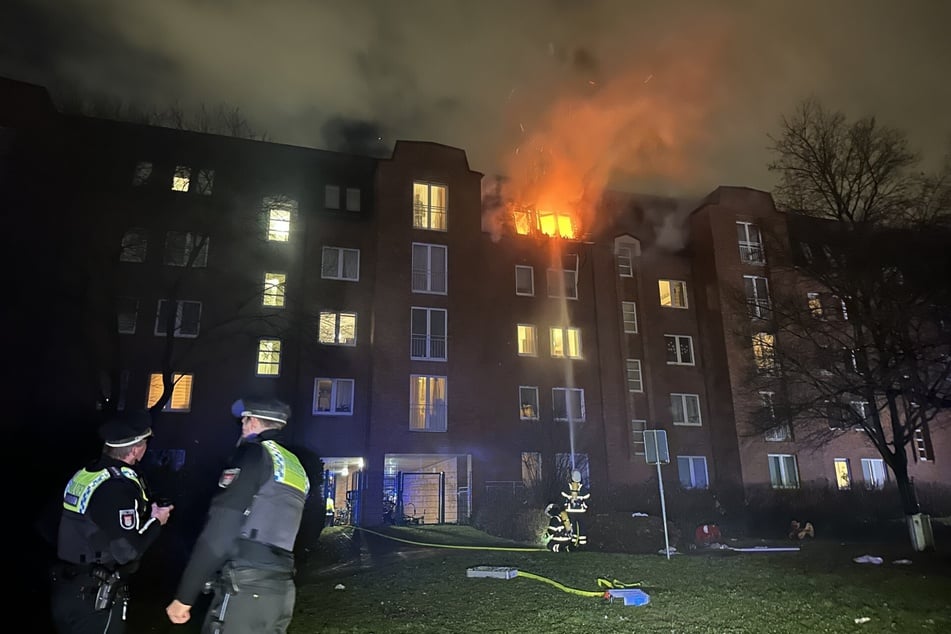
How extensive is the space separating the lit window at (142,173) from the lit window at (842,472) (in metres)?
33.9

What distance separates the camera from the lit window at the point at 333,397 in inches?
961

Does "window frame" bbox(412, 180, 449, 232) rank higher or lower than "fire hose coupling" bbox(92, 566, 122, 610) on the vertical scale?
higher

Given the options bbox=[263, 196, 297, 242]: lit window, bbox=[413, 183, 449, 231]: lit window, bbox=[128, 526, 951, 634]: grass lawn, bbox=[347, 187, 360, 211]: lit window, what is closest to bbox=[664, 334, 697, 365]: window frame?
bbox=[413, 183, 449, 231]: lit window

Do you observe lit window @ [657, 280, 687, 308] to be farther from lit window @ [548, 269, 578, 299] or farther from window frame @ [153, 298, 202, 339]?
window frame @ [153, 298, 202, 339]

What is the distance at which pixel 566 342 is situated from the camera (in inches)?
1139

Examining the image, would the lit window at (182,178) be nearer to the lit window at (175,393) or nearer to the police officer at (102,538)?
the lit window at (175,393)

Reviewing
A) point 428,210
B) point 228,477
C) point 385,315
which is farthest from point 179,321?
point 228,477

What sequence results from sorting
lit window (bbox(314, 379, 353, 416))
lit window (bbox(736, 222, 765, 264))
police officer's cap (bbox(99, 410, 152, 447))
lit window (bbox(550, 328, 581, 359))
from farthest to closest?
lit window (bbox(736, 222, 765, 264)) → lit window (bbox(550, 328, 581, 359)) → lit window (bbox(314, 379, 353, 416)) → police officer's cap (bbox(99, 410, 152, 447))

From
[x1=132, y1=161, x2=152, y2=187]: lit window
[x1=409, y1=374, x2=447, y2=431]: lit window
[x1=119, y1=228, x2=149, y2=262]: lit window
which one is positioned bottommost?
[x1=409, y1=374, x2=447, y2=431]: lit window

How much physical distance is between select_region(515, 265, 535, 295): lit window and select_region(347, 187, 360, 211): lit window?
815 cm

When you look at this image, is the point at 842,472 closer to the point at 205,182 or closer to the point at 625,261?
the point at 625,261

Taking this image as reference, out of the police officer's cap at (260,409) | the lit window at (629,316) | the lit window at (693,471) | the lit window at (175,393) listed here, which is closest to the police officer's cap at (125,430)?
the police officer's cap at (260,409)

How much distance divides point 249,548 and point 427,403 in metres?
21.9

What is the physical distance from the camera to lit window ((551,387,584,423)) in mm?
27719
